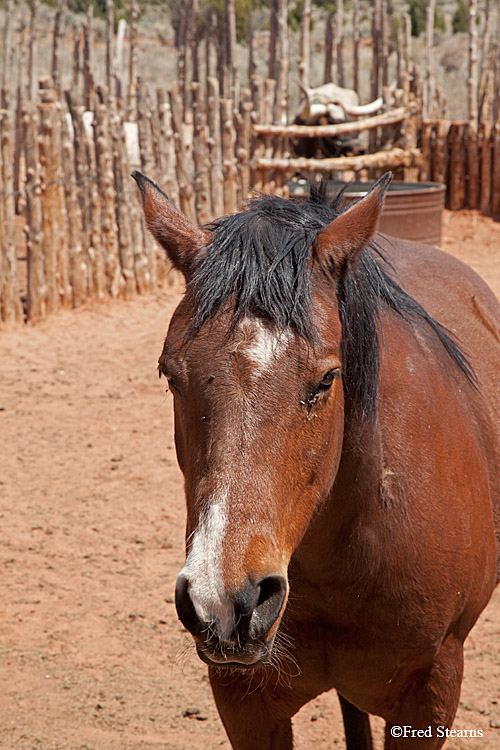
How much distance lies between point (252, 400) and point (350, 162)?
33.7ft

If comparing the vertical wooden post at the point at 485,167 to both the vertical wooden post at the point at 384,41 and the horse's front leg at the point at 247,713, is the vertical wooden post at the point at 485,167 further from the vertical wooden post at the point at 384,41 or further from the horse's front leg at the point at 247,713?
the horse's front leg at the point at 247,713

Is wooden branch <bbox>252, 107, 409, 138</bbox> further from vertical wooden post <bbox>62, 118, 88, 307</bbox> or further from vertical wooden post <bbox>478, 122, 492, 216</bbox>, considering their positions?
vertical wooden post <bbox>62, 118, 88, 307</bbox>

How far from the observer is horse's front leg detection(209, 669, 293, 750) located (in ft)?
7.09

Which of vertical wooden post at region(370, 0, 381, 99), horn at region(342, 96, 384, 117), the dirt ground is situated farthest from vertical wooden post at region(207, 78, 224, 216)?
vertical wooden post at region(370, 0, 381, 99)

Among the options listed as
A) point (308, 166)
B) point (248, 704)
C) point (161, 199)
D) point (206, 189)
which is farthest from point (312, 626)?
point (308, 166)

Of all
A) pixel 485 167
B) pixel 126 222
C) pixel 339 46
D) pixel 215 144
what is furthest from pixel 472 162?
pixel 126 222

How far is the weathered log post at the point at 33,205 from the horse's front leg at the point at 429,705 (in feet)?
21.3

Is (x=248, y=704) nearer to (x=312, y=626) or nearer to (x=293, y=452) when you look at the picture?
(x=312, y=626)

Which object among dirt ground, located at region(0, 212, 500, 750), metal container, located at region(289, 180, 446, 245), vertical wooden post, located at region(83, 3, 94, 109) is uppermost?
vertical wooden post, located at region(83, 3, 94, 109)

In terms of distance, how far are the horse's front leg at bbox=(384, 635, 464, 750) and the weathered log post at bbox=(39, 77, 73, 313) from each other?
21.5 ft

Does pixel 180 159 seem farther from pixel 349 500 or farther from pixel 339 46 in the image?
pixel 339 46

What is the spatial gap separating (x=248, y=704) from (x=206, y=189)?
25.3 feet

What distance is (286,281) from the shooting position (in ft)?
→ 5.43

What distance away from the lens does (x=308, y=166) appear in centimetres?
1028
